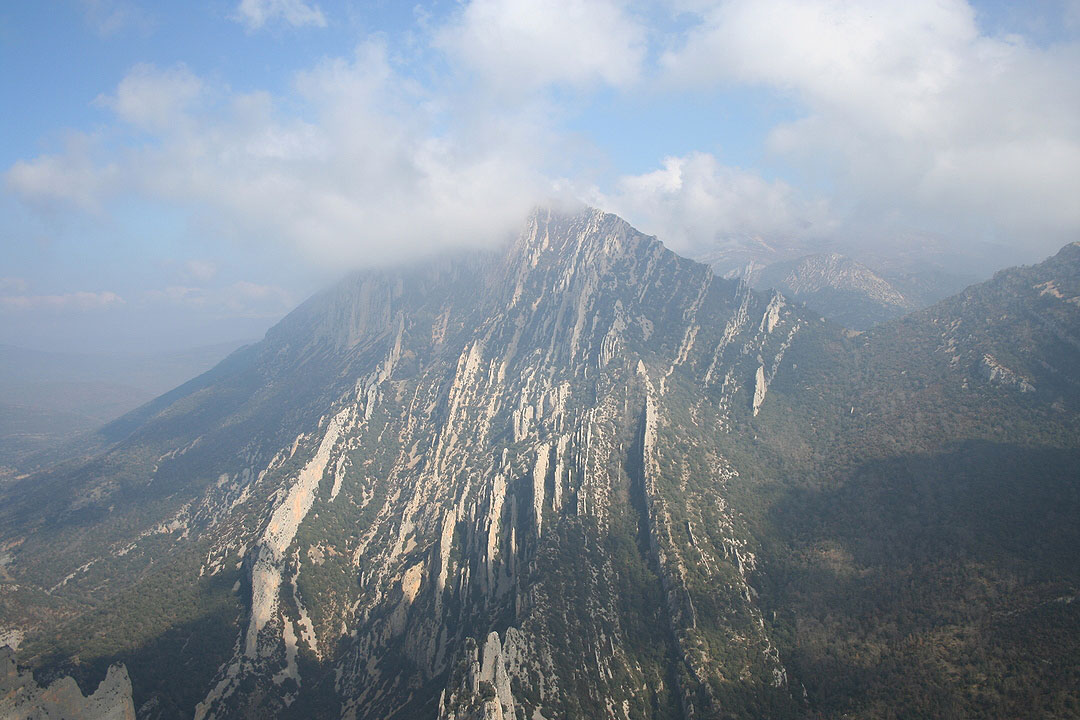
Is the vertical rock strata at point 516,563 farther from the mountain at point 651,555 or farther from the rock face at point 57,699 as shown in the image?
the rock face at point 57,699

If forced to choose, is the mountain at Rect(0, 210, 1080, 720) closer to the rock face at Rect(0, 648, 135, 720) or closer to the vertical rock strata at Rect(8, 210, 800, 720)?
the vertical rock strata at Rect(8, 210, 800, 720)

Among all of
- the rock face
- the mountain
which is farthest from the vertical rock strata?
the rock face

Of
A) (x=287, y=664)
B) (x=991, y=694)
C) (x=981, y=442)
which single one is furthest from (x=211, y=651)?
(x=981, y=442)

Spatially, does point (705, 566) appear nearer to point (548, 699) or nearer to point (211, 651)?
point (548, 699)

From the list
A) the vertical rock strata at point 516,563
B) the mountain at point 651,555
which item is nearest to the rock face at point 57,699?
the mountain at point 651,555

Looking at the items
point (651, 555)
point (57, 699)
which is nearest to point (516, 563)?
point (651, 555)

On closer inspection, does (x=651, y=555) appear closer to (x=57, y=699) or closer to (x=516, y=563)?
(x=516, y=563)

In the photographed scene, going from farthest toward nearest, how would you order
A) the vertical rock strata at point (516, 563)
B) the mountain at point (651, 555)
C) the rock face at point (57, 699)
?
the vertical rock strata at point (516, 563)
the mountain at point (651, 555)
the rock face at point (57, 699)
